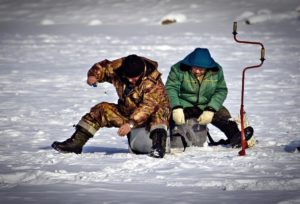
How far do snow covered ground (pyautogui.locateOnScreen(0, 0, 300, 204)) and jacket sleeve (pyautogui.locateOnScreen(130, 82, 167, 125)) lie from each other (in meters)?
0.38

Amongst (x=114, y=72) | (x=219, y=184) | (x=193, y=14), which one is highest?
(x=193, y=14)

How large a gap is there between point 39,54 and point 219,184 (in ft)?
51.2

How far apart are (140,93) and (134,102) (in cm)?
13

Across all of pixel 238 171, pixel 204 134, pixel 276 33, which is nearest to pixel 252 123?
pixel 204 134

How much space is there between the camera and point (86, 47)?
21672 millimetres

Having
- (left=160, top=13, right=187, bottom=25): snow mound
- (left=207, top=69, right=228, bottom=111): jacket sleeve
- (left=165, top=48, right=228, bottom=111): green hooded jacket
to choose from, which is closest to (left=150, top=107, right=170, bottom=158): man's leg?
(left=165, top=48, right=228, bottom=111): green hooded jacket

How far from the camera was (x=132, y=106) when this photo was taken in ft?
22.3

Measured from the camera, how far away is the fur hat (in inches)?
259

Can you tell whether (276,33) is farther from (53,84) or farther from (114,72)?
(114,72)

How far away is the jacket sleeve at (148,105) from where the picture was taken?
21.7 ft

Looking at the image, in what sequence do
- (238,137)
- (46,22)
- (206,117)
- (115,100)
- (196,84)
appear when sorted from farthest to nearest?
(46,22) < (115,100) < (238,137) < (196,84) < (206,117)

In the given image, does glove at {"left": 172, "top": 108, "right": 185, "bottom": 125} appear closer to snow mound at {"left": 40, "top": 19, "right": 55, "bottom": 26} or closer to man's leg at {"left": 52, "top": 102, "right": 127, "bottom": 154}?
man's leg at {"left": 52, "top": 102, "right": 127, "bottom": 154}

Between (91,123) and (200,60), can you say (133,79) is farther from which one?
(200,60)

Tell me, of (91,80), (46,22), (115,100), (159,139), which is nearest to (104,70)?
(91,80)
